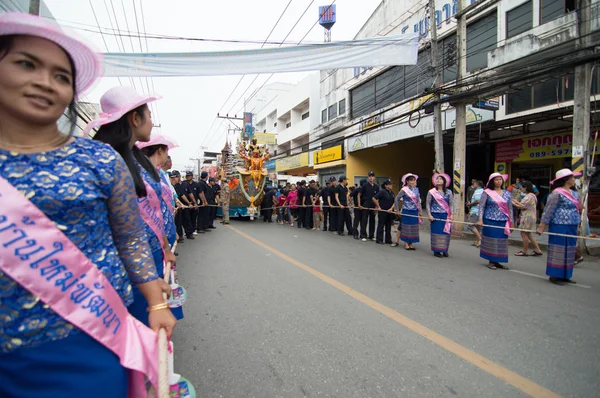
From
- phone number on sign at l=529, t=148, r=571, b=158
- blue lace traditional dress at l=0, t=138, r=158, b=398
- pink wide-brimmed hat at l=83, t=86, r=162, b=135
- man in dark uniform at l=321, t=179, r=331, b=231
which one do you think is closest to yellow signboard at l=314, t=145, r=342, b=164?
man in dark uniform at l=321, t=179, r=331, b=231

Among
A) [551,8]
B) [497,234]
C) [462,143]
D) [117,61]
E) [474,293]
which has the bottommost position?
[474,293]

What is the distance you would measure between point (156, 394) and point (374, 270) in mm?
4544

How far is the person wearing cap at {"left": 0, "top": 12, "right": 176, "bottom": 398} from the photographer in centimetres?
94

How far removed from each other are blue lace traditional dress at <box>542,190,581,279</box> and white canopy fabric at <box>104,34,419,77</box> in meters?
5.05

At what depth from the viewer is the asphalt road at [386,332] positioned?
2277 mm

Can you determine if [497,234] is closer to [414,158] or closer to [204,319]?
[204,319]

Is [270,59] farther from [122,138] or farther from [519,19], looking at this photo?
[519,19]

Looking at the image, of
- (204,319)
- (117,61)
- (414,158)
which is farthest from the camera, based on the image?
(414,158)

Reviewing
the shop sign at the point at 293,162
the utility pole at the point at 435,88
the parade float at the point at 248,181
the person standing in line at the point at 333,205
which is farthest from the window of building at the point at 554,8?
the shop sign at the point at 293,162

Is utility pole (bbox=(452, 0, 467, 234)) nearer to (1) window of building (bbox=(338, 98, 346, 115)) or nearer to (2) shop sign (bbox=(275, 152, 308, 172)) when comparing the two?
(1) window of building (bbox=(338, 98, 346, 115))

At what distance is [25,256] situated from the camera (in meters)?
0.95

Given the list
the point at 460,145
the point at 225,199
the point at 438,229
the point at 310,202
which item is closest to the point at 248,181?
the point at 225,199

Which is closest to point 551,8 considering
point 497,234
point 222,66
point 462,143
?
point 462,143

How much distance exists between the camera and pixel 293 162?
29.0 metres
